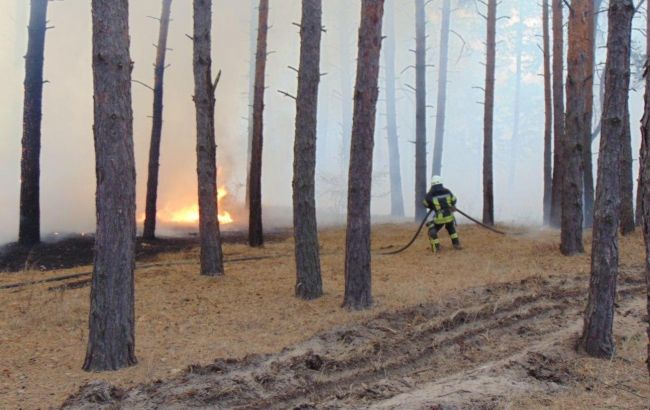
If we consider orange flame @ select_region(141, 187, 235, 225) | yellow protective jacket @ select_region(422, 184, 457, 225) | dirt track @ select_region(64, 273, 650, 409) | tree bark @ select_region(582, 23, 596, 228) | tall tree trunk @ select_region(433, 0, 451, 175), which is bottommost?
dirt track @ select_region(64, 273, 650, 409)

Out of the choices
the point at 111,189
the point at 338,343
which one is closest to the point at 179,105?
the point at 111,189

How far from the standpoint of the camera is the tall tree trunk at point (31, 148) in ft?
45.0

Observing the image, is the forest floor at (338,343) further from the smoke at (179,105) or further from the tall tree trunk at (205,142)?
the smoke at (179,105)

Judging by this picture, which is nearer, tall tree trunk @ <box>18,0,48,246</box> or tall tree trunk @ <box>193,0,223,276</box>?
tall tree trunk @ <box>193,0,223,276</box>

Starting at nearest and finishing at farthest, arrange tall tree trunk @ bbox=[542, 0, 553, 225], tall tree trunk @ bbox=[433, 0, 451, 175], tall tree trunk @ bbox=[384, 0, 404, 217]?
1. tall tree trunk @ bbox=[542, 0, 553, 225]
2. tall tree trunk @ bbox=[433, 0, 451, 175]
3. tall tree trunk @ bbox=[384, 0, 404, 217]

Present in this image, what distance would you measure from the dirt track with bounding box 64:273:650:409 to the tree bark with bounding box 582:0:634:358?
61 centimetres

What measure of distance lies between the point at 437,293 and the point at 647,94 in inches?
238

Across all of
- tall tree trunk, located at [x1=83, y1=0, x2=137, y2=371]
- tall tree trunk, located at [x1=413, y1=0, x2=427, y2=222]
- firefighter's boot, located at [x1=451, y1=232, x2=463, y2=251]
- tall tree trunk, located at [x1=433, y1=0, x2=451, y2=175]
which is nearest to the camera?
tall tree trunk, located at [x1=83, y1=0, x2=137, y2=371]

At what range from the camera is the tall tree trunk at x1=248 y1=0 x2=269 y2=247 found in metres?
14.2

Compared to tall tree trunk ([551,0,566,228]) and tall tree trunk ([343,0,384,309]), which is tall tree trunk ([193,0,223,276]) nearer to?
tall tree trunk ([343,0,384,309])

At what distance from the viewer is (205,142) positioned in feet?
35.7

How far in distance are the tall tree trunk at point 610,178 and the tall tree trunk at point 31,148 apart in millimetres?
12301

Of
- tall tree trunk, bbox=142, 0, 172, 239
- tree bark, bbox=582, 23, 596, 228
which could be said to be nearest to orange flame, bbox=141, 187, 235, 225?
tall tree trunk, bbox=142, 0, 172, 239

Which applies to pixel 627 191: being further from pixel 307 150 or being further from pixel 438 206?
pixel 307 150
